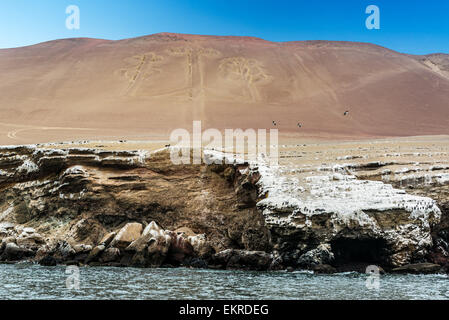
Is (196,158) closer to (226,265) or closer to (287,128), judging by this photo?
(226,265)

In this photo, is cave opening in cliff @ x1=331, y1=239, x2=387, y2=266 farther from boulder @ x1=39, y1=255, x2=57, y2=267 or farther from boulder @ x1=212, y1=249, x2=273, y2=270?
boulder @ x1=39, y1=255, x2=57, y2=267

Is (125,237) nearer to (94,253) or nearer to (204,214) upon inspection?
(94,253)

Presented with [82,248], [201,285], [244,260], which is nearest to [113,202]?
[82,248]

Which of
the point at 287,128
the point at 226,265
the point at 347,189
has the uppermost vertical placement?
the point at 287,128

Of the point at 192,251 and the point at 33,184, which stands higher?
the point at 33,184

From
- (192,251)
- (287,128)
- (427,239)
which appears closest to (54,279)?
(192,251)

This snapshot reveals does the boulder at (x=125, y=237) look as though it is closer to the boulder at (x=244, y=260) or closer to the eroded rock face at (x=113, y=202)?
the eroded rock face at (x=113, y=202)
